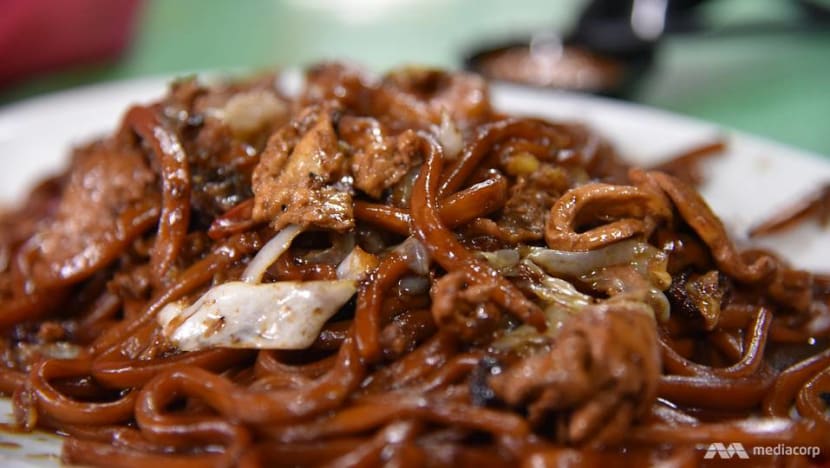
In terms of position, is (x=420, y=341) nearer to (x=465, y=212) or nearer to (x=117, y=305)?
(x=465, y=212)

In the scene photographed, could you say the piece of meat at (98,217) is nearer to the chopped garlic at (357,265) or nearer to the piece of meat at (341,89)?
the piece of meat at (341,89)

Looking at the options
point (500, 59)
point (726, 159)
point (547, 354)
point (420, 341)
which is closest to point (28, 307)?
point (420, 341)

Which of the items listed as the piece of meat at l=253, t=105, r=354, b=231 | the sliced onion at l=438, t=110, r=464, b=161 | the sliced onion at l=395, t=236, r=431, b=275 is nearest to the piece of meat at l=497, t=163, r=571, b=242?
the sliced onion at l=438, t=110, r=464, b=161

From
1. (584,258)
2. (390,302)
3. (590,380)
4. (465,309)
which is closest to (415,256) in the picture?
(390,302)

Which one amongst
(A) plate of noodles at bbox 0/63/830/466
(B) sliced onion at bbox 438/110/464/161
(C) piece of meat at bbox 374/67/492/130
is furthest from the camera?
(C) piece of meat at bbox 374/67/492/130

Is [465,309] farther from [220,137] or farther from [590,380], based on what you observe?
[220,137]

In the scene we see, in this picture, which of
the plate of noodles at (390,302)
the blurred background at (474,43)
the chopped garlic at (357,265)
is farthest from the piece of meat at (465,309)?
the blurred background at (474,43)

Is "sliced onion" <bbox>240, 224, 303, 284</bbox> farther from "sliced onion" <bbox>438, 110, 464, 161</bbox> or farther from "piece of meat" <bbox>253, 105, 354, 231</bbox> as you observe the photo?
"sliced onion" <bbox>438, 110, 464, 161</bbox>
